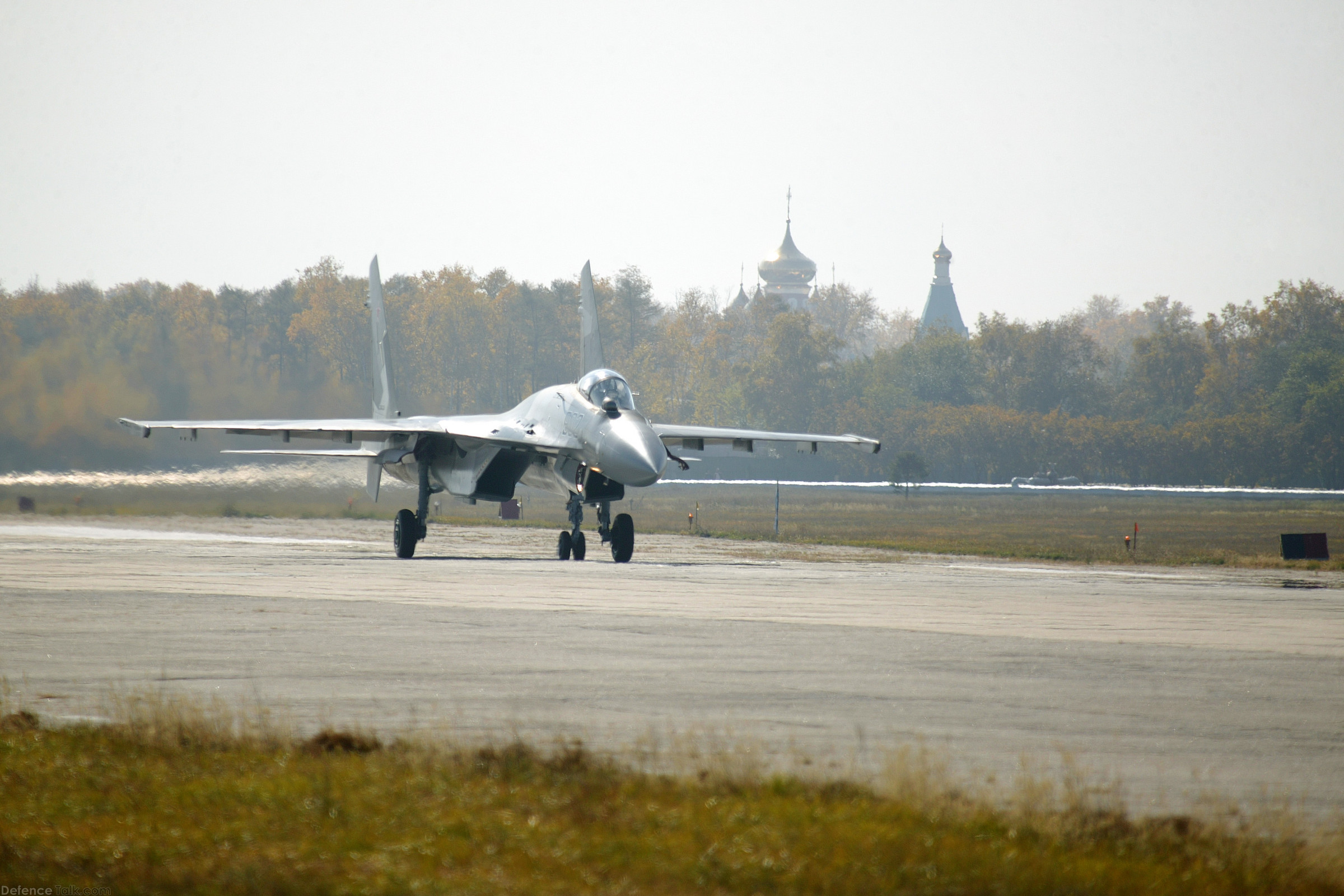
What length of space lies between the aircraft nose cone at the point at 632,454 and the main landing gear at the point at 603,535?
174 cm

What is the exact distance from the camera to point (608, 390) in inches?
958

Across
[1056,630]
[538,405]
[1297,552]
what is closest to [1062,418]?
[1297,552]

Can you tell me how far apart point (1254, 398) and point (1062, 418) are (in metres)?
14.5

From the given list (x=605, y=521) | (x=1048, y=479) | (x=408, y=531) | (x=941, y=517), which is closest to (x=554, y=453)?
(x=605, y=521)

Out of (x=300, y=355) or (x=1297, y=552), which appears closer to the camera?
(x=1297, y=552)

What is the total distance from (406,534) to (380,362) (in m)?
9.21

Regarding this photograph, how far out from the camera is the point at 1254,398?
104m

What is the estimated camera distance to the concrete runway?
807cm

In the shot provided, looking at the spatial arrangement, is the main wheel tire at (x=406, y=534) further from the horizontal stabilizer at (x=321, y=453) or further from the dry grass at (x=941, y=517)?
the dry grass at (x=941, y=517)

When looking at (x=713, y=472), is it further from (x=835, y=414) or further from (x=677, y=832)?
(x=677, y=832)

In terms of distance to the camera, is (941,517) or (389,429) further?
(941,517)

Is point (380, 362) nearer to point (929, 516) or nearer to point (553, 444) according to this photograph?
point (553, 444)

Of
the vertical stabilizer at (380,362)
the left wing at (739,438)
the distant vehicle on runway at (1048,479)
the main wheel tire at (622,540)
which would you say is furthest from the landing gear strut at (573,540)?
the distant vehicle on runway at (1048,479)

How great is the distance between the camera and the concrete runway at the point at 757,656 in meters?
8.07
